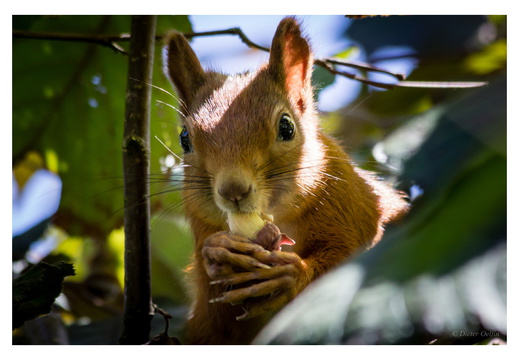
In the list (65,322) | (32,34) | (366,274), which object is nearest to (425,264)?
(366,274)

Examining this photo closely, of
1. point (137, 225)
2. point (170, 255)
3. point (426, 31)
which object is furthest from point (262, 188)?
point (426, 31)

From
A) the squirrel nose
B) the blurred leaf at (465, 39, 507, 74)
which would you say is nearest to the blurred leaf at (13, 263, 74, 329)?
the squirrel nose

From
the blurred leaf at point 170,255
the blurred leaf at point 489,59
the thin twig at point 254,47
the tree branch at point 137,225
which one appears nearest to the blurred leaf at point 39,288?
the tree branch at point 137,225

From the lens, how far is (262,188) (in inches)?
63.3

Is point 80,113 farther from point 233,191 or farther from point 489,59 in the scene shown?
point 489,59

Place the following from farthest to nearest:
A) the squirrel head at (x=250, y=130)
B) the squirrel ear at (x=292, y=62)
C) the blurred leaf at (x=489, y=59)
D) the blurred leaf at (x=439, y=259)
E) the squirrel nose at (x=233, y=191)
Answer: the blurred leaf at (x=489, y=59) → the squirrel ear at (x=292, y=62) → the squirrel head at (x=250, y=130) → the squirrel nose at (x=233, y=191) → the blurred leaf at (x=439, y=259)

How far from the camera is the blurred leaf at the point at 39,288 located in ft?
5.41

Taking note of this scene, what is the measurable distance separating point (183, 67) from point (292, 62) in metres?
0.36

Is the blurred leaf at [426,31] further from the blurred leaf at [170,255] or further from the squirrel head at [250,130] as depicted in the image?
the blurred leaf at [170,255]

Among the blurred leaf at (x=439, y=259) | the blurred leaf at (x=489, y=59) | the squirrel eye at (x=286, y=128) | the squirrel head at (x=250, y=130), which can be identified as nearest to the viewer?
the blurred leaf at (x=439, y=259)

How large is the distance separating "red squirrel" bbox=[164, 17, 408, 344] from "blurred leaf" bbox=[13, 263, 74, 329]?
1.38ft

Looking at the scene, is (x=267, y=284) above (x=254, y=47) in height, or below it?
below

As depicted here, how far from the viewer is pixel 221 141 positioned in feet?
5.37
